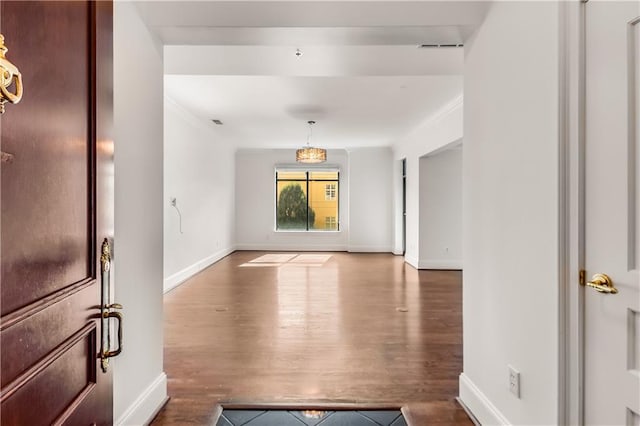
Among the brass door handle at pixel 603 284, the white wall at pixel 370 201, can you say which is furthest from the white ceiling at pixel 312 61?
the white wall at pixel 370 201

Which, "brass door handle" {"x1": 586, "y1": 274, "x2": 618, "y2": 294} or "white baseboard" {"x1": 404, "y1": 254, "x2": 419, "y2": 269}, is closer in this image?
"brass door handle" {"x1": 586, "y1": 274, "x2": 618, "y2": 294}

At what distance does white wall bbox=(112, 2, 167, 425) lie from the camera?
175 cm

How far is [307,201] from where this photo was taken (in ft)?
32.8

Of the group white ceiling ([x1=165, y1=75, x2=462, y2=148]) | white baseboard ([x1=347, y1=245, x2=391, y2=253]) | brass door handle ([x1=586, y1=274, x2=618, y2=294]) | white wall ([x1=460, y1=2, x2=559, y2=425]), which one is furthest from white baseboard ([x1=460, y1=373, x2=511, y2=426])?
white baseboard ([x1=347, y1=245, x2=391, y2=253])

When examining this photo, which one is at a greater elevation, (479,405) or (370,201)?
(370,201)

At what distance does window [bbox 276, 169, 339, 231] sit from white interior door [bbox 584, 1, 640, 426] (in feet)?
28.4

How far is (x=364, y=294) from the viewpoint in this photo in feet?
16.5

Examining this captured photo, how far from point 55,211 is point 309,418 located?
1.78 metres

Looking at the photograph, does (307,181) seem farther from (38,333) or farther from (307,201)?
(38,333)

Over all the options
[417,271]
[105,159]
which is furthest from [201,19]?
[417,271]

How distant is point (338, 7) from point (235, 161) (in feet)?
26.4

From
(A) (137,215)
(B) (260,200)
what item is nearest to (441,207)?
(B) (260,200)

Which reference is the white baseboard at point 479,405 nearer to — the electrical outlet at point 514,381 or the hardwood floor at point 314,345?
the hardwood floor at point 314,345

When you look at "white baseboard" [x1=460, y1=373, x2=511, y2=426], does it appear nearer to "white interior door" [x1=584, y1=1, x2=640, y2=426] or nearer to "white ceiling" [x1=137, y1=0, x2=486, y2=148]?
"white interior door" [x1=584, y1=1, x2=640, y2=426]
